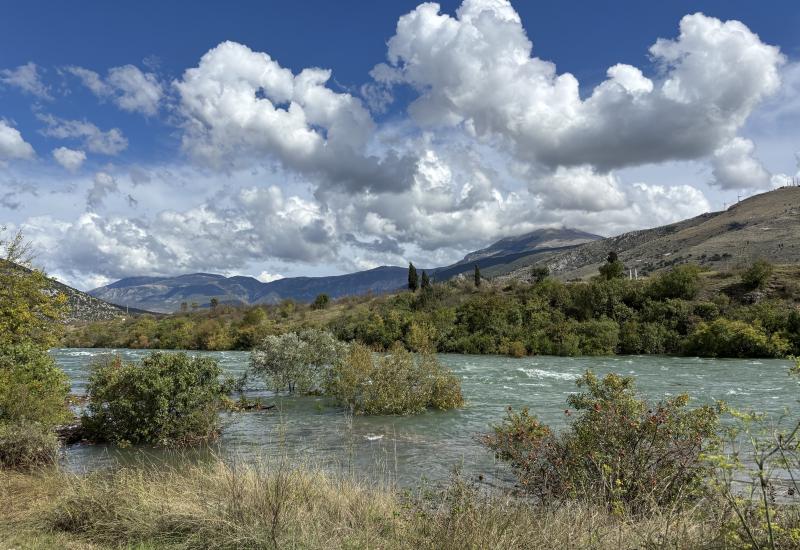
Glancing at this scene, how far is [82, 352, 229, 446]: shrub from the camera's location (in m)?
18.6

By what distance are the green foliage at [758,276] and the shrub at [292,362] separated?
49.8m

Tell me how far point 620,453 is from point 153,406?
606 inches

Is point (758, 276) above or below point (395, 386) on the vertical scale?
above

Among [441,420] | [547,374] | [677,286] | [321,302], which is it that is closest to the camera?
[441,420]

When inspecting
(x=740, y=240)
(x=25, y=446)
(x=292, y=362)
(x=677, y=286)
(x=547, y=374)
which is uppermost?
(x=740, y=240)

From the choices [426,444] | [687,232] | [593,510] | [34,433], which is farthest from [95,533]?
[687,232]

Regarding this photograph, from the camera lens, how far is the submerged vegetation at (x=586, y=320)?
50688 mm

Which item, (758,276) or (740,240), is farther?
(740,240)

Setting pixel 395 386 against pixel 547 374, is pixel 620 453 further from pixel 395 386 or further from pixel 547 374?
pixel 547 374

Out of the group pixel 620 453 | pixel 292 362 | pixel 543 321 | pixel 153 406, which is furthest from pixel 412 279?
pixel 620 453

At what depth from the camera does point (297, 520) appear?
6.96 metres

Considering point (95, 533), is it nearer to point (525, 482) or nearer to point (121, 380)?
point (525, 482)

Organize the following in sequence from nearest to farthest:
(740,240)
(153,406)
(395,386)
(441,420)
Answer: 1. (153,406)
2. (441,420)
3. (395,386)
4. (740,240)

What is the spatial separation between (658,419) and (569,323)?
51356mm
